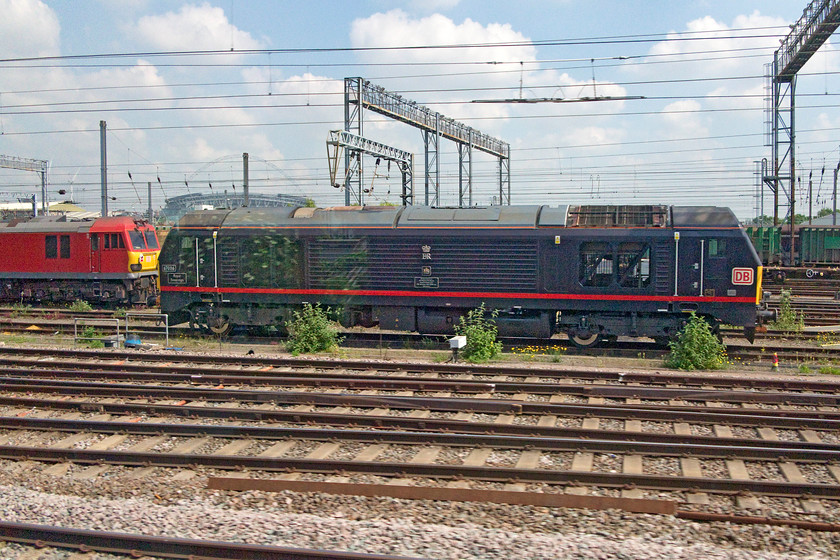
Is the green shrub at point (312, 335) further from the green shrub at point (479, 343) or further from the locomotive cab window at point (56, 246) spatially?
the locomotive cab window at point (56, 246)

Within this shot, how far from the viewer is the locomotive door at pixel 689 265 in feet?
49.3

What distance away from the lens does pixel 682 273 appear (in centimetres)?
1507

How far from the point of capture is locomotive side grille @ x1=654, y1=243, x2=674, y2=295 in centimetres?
1515

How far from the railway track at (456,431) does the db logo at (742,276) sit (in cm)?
321

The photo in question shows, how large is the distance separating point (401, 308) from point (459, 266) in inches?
69.8

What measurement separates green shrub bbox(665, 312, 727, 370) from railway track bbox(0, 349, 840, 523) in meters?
1.74

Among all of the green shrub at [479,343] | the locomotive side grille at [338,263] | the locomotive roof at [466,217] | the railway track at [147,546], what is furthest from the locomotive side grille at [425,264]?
the railway track at [147,546]

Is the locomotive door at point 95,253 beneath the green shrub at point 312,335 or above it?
above

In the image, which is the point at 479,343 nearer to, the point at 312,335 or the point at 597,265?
the point at 597,265

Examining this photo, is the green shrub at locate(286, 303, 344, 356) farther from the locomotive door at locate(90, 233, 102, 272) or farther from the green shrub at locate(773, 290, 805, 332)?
the locomotive door at locate(90, 233, 102, 272)

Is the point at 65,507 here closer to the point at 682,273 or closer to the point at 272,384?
the point at 272,384

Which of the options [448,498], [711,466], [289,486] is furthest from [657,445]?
[289,486]

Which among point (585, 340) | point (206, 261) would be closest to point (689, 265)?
point (585, 340)

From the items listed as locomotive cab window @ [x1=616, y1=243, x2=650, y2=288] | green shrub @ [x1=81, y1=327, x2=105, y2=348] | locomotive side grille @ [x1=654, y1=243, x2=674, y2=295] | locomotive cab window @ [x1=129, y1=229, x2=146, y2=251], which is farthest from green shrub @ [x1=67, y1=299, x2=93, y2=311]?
locomotive side grille @ [x1=654, y1=243, x2=674, y2=295]
